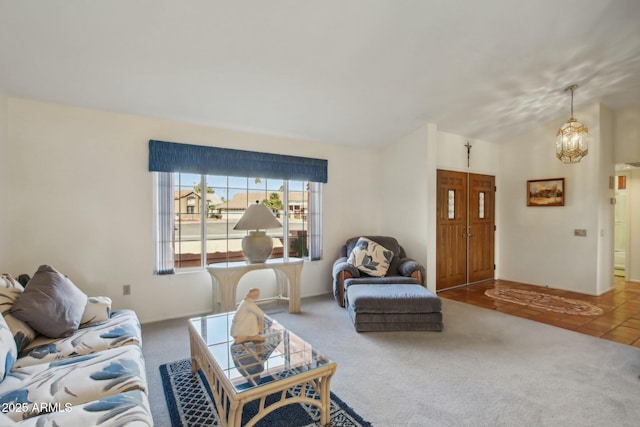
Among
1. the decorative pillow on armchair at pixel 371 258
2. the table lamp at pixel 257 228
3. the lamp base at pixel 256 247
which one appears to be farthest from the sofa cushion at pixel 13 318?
the decorative pillow on armchair at pixel 371 258

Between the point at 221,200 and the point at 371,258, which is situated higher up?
the point at 221,200

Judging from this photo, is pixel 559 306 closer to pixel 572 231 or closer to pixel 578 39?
pixel 572 231

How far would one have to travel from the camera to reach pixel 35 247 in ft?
9.71

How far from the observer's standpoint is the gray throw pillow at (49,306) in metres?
2.00

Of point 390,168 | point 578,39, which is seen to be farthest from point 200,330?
point 578,39

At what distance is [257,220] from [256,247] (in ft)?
1.14

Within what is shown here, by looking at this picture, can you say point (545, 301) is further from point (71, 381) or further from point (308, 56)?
point (71, 381)

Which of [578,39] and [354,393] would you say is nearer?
[354,393]

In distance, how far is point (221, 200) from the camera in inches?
157

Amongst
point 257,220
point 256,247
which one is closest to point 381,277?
point 256,247

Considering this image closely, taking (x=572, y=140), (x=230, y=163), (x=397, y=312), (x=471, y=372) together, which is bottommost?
(x=471, y=372)

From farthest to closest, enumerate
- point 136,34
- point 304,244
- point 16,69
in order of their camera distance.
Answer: point 304,244, point 16,69, point 136,34

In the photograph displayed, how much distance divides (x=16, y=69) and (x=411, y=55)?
10.9 ft

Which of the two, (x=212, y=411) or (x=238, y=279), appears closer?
(x=212, y=411)
